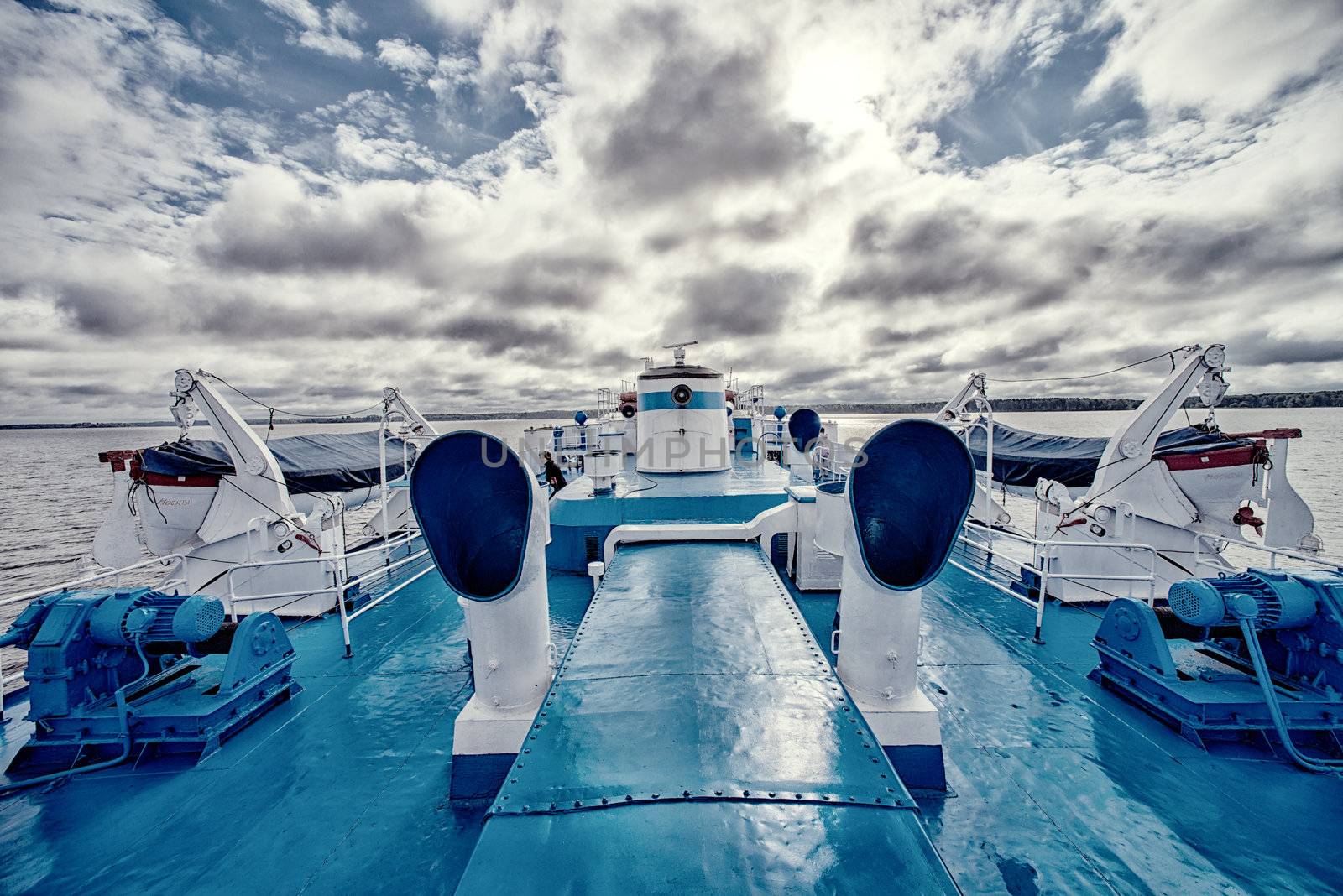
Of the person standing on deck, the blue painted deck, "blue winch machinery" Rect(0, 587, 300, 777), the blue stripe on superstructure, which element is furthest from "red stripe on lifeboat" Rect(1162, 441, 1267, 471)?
"blue winch machinery" Rect(0, 587, 300, 777)

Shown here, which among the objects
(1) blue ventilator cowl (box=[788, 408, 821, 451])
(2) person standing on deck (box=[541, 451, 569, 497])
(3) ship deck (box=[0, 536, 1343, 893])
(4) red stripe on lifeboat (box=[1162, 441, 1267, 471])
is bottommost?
(3) ship deck (box=[0, 536, 1343, 893])

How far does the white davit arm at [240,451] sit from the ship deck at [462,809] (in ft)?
11.6

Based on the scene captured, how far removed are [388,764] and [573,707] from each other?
2.55m

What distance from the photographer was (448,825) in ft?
12.3

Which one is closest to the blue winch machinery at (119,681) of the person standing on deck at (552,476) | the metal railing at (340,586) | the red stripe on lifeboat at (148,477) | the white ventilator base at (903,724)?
the metal railing at (340,586)

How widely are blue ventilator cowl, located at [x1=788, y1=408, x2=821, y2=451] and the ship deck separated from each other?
11.5 metres

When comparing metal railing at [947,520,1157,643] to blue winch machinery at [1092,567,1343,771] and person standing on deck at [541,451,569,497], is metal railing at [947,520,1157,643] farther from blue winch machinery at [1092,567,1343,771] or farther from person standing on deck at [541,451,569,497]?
person standing on deck at [541,451,569,497]

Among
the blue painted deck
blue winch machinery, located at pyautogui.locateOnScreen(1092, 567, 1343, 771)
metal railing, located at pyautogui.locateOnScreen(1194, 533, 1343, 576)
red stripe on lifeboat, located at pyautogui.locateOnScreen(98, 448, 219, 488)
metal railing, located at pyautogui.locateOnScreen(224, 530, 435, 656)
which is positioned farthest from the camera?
red stripe on lifeboat, located at pyautogui.locateOnScreen(98, 448, 219, 488)

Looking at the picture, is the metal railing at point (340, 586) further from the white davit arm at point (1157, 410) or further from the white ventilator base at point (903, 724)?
the white davit arm at point (1157, 410)

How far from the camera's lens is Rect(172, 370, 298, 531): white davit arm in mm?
8195

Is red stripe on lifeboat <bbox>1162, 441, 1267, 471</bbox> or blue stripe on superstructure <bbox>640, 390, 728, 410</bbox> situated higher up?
blue stripe on superstructure <bbox>640, 390, 728, 410</bbox>

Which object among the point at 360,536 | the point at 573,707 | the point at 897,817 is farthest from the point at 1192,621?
the point at 360,536

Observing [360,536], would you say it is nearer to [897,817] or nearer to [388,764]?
[388,764]

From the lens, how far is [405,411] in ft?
38.2
